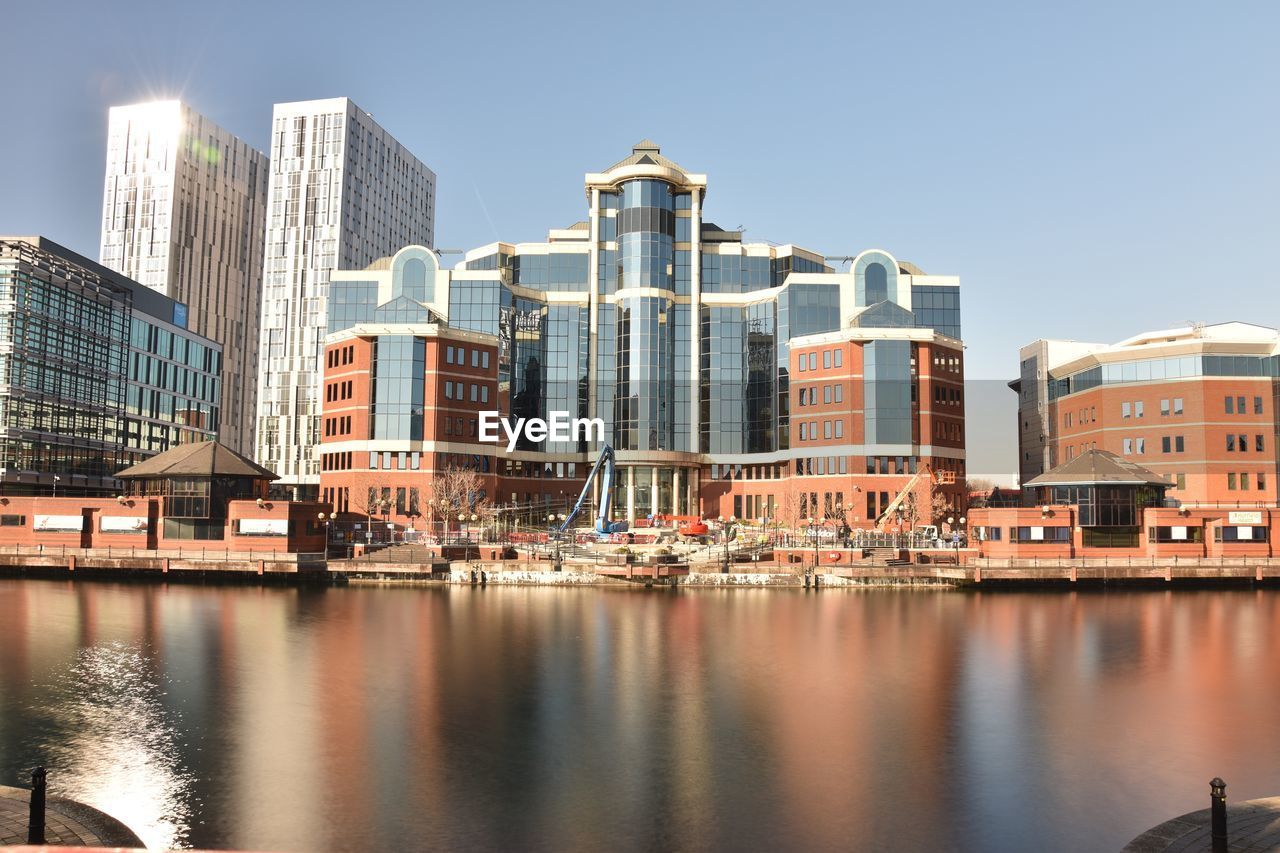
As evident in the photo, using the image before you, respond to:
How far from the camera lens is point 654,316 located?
12162 cm

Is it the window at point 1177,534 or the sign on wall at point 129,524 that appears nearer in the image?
the window at point 1177,534

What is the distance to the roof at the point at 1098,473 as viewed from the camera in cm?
7906

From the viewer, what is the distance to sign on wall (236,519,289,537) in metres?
78.9

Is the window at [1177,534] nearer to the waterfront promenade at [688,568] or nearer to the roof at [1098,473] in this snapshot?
the waterfront promenade at [688,568]

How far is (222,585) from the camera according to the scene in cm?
7306

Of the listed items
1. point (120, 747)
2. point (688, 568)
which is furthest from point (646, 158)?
point (120, 747)

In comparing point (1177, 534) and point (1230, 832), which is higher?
point (1177, 534)

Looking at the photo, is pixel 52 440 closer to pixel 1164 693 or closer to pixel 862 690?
pixel 862 690

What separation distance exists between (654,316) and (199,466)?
198 feet

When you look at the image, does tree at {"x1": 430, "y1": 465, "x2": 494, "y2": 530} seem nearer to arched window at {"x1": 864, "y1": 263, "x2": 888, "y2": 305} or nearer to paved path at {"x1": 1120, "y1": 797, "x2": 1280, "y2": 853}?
arched window at {"x1": 864, "y1": 263, "x2": 888, "y2": 305}

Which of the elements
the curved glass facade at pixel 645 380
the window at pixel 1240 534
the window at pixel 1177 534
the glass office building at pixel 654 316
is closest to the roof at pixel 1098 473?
the window at pixel 1177 534

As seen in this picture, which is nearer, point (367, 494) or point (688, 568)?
point (688, 568)

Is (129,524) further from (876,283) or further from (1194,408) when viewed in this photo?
(1194,408)

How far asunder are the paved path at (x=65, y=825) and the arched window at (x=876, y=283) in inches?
4408
